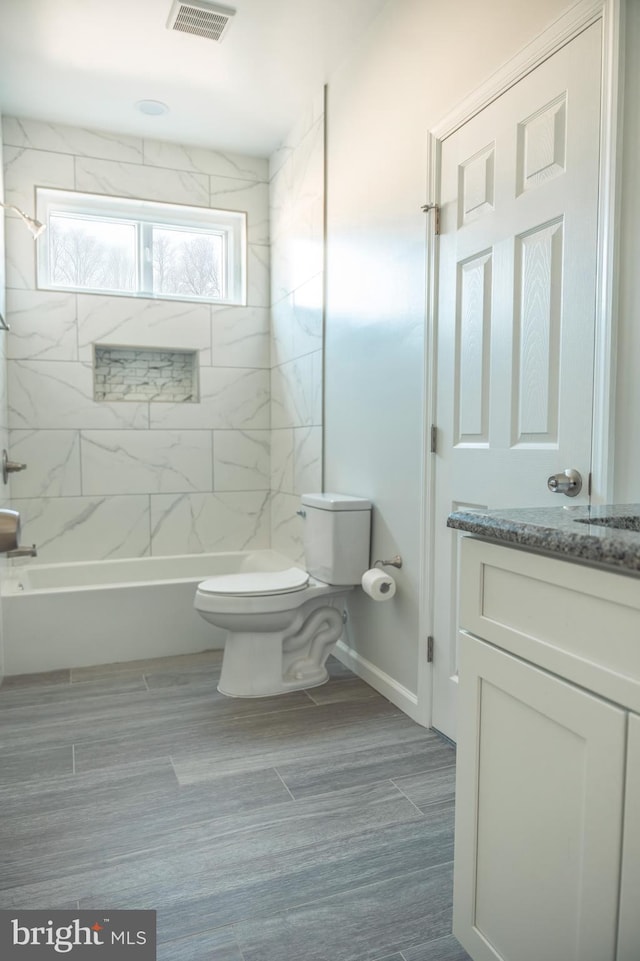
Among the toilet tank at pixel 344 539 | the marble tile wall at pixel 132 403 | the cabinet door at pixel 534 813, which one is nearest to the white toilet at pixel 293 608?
the toilet tank at pixel 344 539

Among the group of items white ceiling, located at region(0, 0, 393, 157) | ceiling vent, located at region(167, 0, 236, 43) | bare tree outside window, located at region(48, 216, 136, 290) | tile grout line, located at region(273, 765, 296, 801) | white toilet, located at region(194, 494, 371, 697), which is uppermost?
white ceiling, located at region(0, 0, 393, 157)

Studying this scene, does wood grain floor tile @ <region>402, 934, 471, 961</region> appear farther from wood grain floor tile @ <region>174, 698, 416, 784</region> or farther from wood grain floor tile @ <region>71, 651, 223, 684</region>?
wood grain floor tile @ <region>71, 651, 223, 684</region>

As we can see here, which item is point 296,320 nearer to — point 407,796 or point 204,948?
point 407,796

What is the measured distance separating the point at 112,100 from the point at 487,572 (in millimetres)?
3263

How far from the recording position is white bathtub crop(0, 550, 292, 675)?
2.92 m

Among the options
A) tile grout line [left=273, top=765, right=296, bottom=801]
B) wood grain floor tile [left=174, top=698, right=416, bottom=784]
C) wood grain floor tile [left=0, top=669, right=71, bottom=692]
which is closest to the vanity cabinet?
tile grout line [left=273, top=765, right=296, bottom=801]

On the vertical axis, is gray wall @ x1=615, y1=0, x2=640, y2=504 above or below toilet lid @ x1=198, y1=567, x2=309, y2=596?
above

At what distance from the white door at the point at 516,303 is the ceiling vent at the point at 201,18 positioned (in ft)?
3.80

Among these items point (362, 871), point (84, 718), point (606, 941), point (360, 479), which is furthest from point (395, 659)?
point (606, 941)

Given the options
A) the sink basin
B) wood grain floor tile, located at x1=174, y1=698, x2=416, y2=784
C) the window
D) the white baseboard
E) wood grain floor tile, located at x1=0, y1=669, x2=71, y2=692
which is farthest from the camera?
the window

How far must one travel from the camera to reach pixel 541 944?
989 mm

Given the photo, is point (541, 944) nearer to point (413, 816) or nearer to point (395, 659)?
point (413, 816)

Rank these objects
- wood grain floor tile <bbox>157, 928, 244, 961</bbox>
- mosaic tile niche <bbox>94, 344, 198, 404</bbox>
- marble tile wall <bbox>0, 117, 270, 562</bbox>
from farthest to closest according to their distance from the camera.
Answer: mosaic tile niche <bbox>94, 344, 198, 404</bbox>, marble tile wall <bbox>0, 117, 270, 562</bbox>, wood grain floor tile <bbox>157, 928, 244, 961</bbox>

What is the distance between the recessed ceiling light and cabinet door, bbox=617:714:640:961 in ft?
11.6
